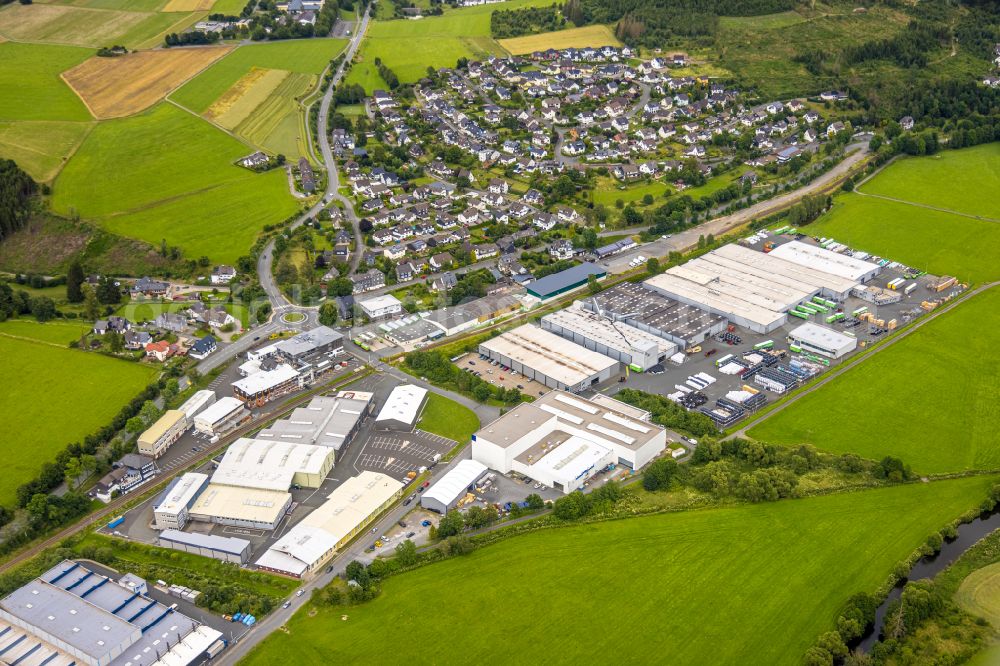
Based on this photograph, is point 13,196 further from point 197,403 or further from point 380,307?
point 197,403

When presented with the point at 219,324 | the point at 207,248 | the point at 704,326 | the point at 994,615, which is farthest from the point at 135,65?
the point at 994,615

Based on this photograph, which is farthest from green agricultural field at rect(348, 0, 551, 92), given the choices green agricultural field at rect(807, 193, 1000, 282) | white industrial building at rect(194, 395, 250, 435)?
white industrial building at rect(194, 395, 250, 435)

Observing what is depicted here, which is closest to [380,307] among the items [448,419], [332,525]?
[448,419]

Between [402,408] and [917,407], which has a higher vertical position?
[402,408]

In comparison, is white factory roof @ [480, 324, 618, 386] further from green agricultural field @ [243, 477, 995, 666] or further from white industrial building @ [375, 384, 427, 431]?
green agricultural field @ [243, 477, 995, 666]

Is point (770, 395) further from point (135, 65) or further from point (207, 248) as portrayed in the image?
point (135, 65)

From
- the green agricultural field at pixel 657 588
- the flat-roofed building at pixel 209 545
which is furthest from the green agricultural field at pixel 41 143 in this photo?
the green agricultural field at pixel 657 588
